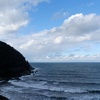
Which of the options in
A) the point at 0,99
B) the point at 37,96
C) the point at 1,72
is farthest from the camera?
the point at 1,72

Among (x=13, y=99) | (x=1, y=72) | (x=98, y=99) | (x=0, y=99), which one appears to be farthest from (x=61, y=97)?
(x=1, y=72)

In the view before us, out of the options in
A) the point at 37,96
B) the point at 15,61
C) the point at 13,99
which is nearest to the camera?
the point at 13,99

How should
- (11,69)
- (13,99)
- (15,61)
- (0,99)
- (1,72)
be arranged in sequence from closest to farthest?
(0,99), (13,99), (1,72), (11,69), (15,61)

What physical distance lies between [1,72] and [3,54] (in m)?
11.7

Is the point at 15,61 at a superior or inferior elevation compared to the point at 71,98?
superior

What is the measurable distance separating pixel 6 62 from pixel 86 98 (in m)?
42.8

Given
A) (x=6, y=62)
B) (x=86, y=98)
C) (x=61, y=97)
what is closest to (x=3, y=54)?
(x=6, y=62)

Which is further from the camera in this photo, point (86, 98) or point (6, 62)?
point (6, 62)

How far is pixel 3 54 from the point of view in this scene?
187ft

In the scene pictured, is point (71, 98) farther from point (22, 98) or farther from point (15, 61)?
point (15, 61)

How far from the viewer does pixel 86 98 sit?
24141 mm

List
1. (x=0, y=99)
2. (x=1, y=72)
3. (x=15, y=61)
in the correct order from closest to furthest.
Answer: (x=0, y=99)
(x=1, y=72)
(x=15, y=61)

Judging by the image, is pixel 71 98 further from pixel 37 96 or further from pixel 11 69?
pixel 11 69

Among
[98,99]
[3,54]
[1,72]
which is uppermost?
[3,54]
